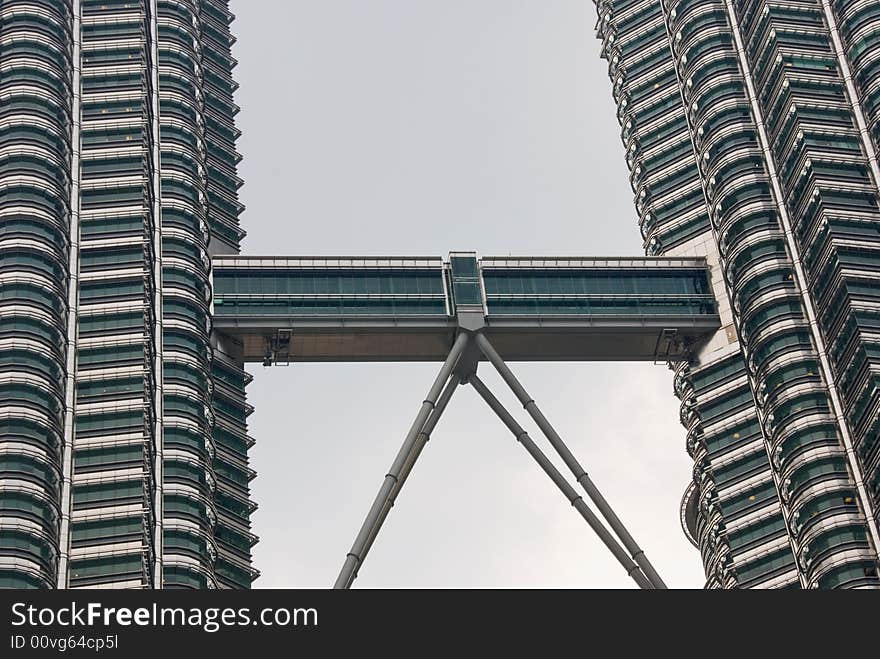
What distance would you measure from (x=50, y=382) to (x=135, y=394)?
688cm

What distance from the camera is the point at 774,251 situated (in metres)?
148

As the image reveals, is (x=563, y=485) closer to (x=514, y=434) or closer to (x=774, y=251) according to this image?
(x=514, y=434)

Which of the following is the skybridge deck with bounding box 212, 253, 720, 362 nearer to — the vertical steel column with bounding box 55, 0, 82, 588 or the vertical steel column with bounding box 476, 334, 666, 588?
the vertical steel column with bounding box 476, 334, 666, 588

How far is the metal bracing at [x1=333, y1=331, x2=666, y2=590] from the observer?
13775cm

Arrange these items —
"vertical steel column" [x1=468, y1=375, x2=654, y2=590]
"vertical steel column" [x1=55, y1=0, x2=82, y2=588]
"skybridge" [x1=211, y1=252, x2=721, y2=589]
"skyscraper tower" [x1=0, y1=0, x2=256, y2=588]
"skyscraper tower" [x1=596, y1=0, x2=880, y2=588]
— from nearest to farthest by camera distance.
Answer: "vertical steel column" [x1=55, y1=0, x2=82, y2=588] → "skyscraper tower" [x1=0, y1=0, x2=256, y2=588] → "skyscraper tower" [x1=596, y1=0, x2=880, y2=588] → "vertical steel column" [x1=468, y1=375, x2=654, y2=590] → "skybridge" [x1=211, y1=252, x2=721, y2=589]

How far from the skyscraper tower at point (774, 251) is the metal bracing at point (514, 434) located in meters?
8.64

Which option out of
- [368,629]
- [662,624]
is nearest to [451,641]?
[368,629]

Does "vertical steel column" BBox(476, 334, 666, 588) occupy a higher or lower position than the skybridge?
lower

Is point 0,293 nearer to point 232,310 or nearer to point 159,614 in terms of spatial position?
point 232,310

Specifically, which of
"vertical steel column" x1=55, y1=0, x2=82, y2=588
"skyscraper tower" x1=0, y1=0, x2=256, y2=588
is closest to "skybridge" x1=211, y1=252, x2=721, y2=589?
"skyscraper tower" x1=0, y1=0, x2=256, y2=588

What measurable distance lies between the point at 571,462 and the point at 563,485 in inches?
76.7

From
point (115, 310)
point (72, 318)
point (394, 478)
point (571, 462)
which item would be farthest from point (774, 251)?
point (72, 318)

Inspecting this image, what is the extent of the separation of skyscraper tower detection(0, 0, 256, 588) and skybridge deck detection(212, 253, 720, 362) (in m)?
4.85

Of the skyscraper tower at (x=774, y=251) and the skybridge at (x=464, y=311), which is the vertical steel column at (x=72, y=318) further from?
the skyscraper tower at (x=774, y=251)
